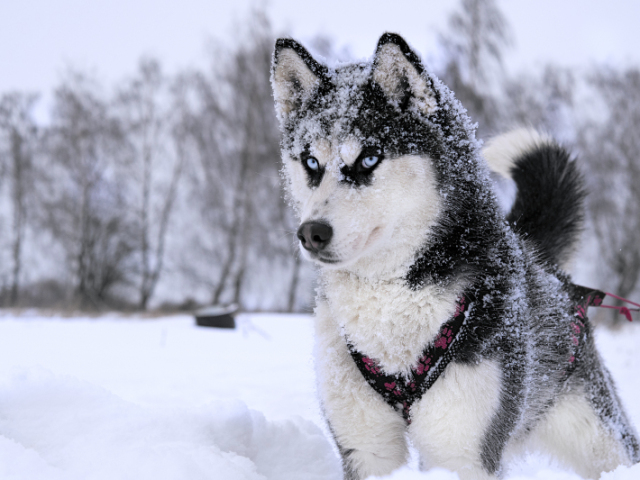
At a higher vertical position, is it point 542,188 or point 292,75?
point 292,75

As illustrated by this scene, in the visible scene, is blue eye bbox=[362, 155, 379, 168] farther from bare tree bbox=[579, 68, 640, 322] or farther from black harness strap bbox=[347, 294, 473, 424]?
bare tree bbox=[579, 68, 640, 322]

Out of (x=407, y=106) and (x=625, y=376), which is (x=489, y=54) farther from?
(x=407, y=106)

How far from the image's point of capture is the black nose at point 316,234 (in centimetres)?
123

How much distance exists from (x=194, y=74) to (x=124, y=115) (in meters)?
2.42

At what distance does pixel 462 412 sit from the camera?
4.12ft

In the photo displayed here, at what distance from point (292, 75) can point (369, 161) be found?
467 millimetres

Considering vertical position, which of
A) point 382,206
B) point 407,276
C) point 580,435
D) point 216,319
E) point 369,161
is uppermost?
point 369,161

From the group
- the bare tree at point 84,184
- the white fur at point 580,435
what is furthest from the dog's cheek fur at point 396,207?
the bare tree at point 84,184

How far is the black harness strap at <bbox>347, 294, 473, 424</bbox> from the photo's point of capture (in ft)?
4.20

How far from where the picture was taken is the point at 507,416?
1.33m

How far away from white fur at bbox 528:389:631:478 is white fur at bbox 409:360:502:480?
601mm

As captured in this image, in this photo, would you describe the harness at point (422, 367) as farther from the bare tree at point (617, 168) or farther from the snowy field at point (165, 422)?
the bare tree at point (617, 168)

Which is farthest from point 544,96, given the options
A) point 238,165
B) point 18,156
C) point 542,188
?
point 18,156

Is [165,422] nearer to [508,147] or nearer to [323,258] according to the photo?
[323,258]
